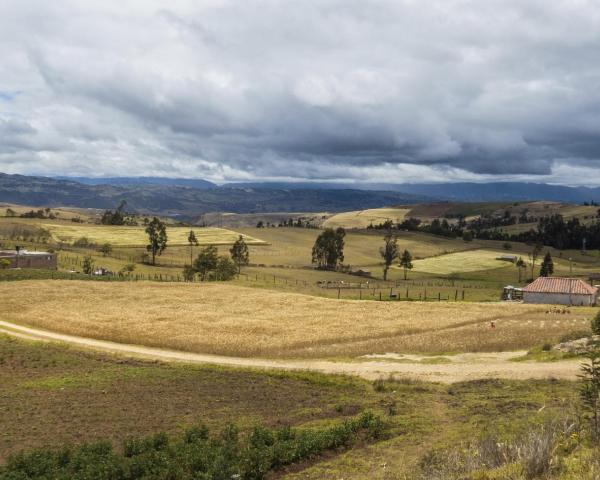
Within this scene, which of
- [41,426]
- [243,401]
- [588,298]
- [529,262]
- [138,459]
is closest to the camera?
[138,459]

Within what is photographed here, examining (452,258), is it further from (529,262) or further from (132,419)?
(132,419)

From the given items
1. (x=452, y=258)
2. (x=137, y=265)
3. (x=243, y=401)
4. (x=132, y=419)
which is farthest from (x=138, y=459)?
(x=452, y=258)

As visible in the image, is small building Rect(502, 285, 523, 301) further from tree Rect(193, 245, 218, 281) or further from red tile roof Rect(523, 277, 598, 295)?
tree Rect(193, 245, 218, 281)

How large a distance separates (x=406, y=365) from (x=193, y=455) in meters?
24.0

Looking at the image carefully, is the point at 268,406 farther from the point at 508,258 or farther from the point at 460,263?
the point at 508,258

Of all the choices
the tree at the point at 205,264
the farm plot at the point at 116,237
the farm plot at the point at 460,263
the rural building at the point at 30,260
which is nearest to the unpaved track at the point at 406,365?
the tree at the point at 205,264

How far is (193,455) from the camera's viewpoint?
69.1 feet

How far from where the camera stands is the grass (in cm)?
2202

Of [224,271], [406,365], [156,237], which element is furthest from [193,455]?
[156,237]

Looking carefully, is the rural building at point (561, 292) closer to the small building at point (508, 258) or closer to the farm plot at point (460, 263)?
the farm plot at point (460, 263)

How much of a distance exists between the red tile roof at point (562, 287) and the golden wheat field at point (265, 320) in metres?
8.70

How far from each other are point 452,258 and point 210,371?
143m

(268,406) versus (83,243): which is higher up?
(83,243)

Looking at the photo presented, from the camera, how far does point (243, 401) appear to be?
104ft
